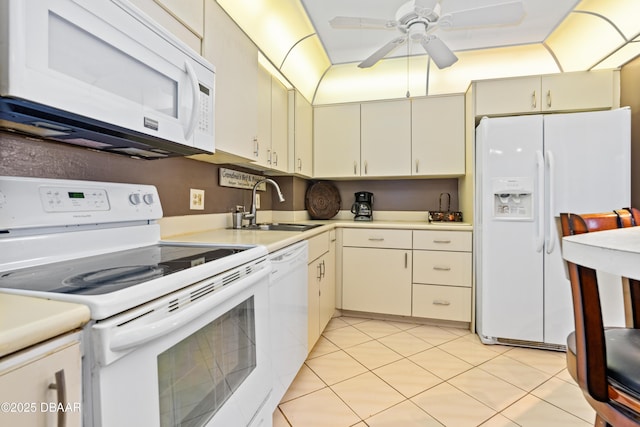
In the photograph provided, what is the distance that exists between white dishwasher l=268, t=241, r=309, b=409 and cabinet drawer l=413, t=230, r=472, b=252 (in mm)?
1194

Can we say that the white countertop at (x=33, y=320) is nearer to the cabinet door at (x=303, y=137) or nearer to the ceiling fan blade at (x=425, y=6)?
the ceiling fan blade at (x=425, y=6)

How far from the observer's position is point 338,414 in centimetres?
153

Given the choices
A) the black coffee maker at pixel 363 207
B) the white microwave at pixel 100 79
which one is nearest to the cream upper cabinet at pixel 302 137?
the black coffee maker at pixel 363 207

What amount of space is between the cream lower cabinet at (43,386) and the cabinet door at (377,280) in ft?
7.80

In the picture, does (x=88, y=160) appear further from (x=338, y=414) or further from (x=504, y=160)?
(x=504, y=160)

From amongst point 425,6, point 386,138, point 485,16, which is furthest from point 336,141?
point 485,16

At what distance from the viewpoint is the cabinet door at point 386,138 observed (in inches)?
116

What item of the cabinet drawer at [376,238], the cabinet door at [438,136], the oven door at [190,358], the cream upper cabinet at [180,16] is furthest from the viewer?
the cabinet door at [438,136]

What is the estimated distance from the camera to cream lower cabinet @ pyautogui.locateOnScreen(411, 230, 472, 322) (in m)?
2.54

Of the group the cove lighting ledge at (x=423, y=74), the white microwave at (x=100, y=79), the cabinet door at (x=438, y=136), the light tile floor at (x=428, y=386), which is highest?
the cove lighting ledge at (x=423, y=74)

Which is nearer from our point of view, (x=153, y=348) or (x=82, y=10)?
(x=153, y=348)

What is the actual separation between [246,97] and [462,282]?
7.08 ft

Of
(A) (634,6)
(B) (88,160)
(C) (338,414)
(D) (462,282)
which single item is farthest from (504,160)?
(B) (88,160)

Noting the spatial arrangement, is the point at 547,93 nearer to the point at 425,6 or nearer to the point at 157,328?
the point at 425,6
